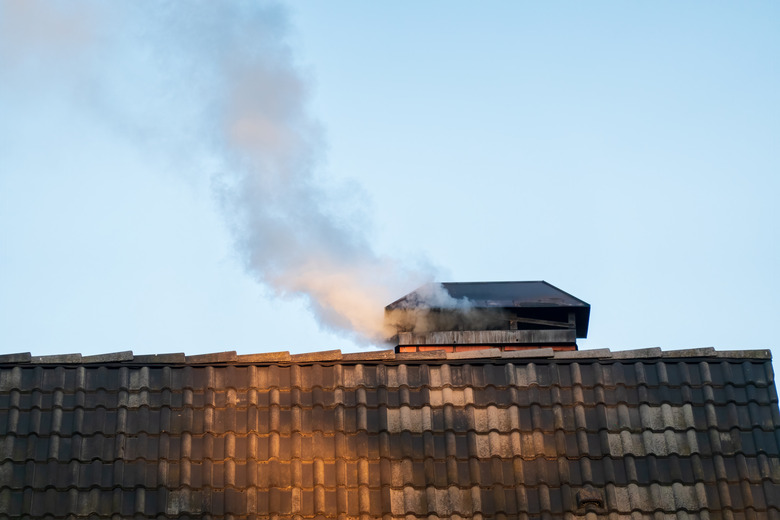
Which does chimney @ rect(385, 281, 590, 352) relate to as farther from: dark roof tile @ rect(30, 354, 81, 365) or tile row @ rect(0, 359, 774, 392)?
dark roof tile @ rect(30, 354, 81, 365)

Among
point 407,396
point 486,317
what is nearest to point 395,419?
point 407,396

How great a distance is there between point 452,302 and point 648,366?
18.1 feet

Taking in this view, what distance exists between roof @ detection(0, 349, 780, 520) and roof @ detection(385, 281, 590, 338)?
494 cm

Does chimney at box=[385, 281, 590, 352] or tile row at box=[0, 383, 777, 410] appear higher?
chimney at box=[385, 281, 590, 352]

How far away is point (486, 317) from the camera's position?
1864cm

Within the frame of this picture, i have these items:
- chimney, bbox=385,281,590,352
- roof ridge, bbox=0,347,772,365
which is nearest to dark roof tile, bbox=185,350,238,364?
roof ridge, bbox=0,347,772,365

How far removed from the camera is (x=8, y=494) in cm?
1239

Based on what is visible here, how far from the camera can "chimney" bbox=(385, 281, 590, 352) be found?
18.0 metres

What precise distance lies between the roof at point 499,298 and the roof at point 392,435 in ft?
16.2

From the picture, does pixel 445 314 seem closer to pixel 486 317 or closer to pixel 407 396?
pixel 486 317

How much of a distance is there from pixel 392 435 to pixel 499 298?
20.9ft

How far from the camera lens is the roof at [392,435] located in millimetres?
12477

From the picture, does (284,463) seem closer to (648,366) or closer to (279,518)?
(279,518)

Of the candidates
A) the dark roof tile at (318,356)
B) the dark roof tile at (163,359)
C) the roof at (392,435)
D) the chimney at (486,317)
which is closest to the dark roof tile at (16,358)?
the roof at (392,435)
